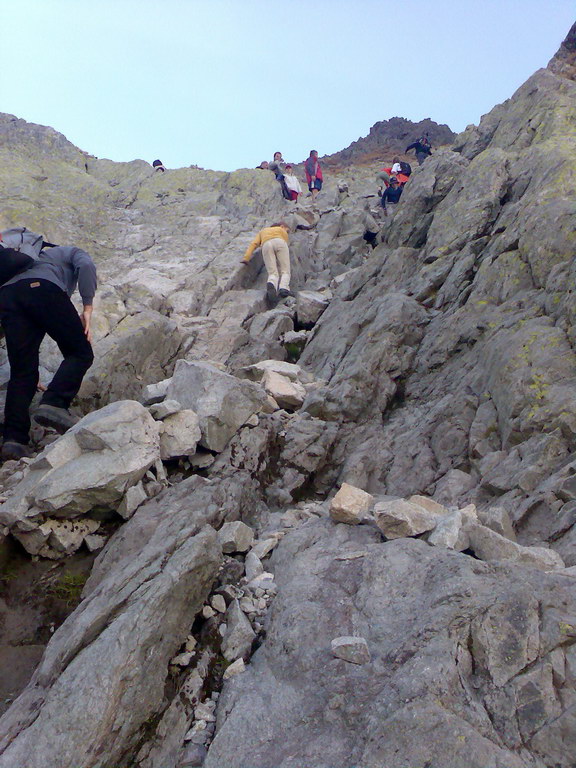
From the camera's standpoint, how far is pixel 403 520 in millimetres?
5543

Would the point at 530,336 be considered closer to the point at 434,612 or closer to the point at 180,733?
the point at 434,612

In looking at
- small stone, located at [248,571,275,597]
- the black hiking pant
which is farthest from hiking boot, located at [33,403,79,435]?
small stone, located at [248,571,275,597]

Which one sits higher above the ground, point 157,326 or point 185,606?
point 157,326

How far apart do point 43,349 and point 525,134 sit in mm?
16786

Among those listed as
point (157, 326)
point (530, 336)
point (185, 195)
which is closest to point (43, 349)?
point (157, 326)

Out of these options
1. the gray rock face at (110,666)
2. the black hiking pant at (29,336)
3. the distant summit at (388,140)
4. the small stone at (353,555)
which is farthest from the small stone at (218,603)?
the distant summit at (388,140)

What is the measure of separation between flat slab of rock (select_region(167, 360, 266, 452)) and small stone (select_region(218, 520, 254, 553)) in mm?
2336

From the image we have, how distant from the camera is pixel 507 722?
10.5 ft

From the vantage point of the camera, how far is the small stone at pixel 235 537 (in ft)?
19.9

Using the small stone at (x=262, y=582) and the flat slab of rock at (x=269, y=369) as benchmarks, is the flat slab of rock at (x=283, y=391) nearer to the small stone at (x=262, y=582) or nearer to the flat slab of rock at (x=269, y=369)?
the flat slab of rock at (x=269, y=369)

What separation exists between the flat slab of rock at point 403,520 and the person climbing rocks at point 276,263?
1250 cm

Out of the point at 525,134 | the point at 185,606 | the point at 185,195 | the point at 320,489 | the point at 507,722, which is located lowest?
the point at 320,489

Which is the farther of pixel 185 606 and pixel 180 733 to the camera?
pixel 185 606

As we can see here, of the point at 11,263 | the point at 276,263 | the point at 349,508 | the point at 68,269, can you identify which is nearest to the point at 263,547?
the point at 349,508
